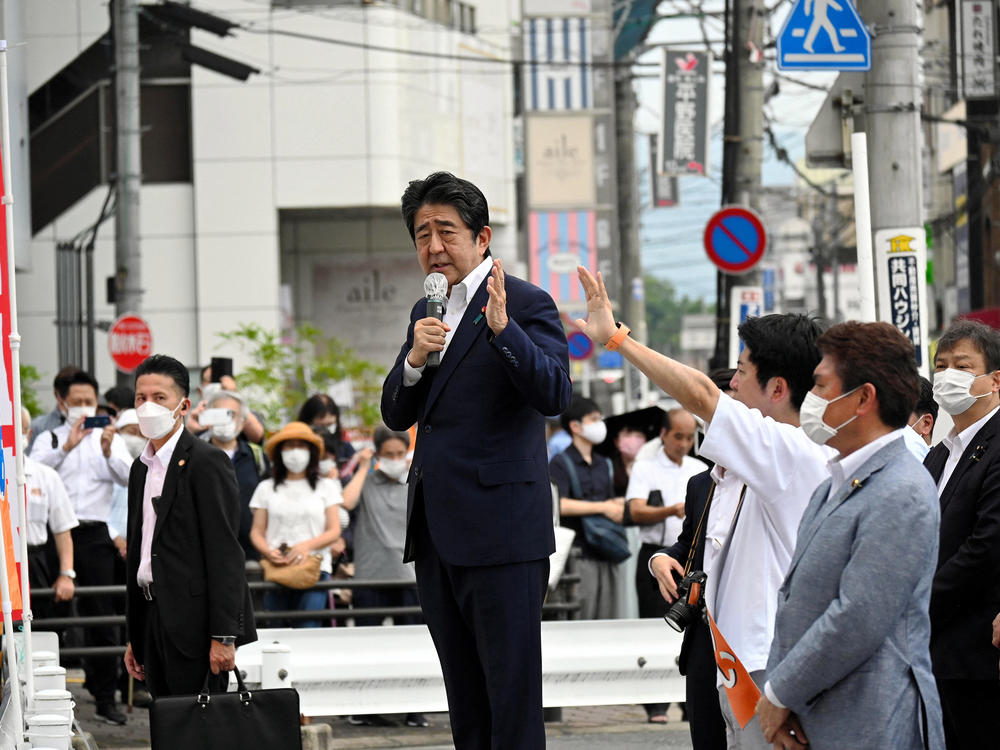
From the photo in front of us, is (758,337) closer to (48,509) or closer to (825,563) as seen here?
(825,563)

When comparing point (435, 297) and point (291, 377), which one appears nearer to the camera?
point (435, 297)

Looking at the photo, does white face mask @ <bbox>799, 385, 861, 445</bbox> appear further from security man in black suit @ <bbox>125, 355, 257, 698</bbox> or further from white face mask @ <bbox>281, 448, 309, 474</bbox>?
white face mask @ <bbox>281, 448, 309, 474</bbox>

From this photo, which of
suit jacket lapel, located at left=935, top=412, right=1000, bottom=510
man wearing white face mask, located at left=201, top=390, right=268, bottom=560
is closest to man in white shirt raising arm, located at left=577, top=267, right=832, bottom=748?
suit jacket lapel, located at left=935, top=412, right=1000, bottom=510

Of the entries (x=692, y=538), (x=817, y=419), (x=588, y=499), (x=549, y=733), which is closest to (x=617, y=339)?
(x=817, y=419)

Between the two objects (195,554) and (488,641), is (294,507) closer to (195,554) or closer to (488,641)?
(195,554)

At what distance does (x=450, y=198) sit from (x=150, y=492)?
253cm

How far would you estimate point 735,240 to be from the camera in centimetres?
1429

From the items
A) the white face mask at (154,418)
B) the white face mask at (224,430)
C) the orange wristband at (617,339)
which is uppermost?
the orange wristband at (617,339)

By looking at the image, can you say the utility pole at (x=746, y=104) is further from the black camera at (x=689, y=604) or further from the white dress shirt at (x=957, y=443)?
→ the black camera at (x=689, y=604)

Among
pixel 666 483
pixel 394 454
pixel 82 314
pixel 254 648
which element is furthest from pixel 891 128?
pixel 82 314

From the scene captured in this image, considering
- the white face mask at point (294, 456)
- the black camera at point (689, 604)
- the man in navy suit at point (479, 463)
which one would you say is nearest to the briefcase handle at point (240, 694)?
the man in navy suit at point (479, 463)

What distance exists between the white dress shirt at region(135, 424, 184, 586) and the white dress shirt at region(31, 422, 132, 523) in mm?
3922

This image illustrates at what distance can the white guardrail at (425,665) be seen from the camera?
874 centimetres

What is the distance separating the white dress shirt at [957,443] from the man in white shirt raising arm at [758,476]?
1345 mm
